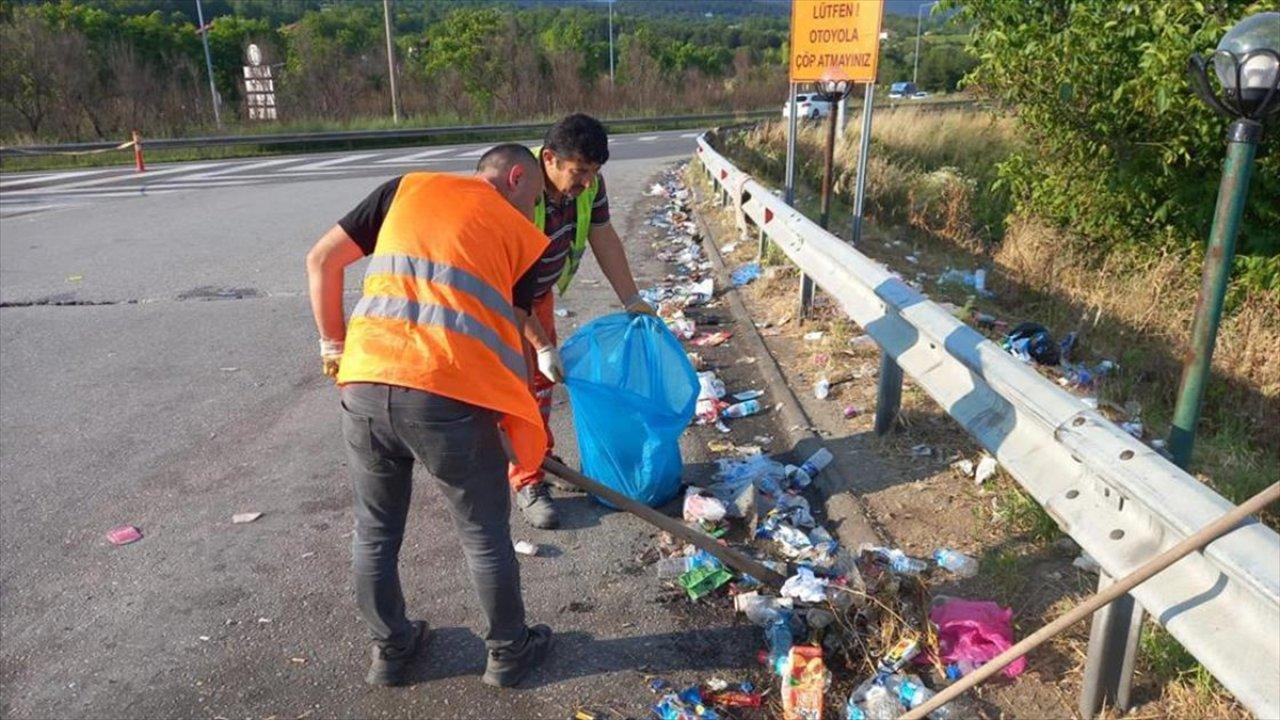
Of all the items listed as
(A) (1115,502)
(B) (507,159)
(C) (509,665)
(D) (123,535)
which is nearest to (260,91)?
(D) (123,535)

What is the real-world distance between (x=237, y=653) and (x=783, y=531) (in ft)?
6.46

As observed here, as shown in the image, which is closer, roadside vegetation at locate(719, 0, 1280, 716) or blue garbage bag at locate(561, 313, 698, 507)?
blue garbage bag at locate(561, 313, 698, 507)

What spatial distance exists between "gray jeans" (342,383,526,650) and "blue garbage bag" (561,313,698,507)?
1.01 meters

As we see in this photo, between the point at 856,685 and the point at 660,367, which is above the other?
the point at 660,367

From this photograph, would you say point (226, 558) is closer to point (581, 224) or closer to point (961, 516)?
point (581, 224)

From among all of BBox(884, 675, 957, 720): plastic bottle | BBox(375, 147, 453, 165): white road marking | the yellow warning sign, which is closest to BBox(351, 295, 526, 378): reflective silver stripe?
BBox(884, 675, 957, 720): plastic bottle

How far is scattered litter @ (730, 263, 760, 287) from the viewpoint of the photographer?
24.3 ft

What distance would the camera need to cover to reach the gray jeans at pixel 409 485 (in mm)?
2469

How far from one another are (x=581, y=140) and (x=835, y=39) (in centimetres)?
402

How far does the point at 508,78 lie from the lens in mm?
39594

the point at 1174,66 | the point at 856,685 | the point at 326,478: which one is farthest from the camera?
the point at 1174,66

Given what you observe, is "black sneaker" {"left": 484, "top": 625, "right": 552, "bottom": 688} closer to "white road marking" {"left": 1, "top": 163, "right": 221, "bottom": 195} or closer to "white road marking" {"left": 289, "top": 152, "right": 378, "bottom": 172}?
"white road marking" {"left": 1, "top": 163, "right": 221, "bottom": 195}

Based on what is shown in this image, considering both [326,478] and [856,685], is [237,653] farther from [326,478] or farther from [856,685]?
[856,685]

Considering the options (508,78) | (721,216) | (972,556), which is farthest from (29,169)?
(972,556)
